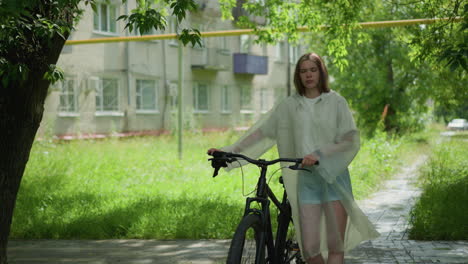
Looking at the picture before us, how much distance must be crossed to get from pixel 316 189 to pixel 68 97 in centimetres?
2209

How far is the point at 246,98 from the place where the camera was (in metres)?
38.8

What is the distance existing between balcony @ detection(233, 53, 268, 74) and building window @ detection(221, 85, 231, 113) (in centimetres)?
121

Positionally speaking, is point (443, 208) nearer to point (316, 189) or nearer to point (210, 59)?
point (316, 189)

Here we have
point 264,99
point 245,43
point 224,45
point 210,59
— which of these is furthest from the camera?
point 264,99

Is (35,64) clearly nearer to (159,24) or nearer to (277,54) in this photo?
(159,24)

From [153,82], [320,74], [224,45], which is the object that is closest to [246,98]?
[224,45]

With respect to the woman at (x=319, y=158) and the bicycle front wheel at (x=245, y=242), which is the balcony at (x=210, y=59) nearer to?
the woman at (x=319, y=158)

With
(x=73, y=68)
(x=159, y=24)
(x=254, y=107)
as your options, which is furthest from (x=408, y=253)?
(x=254, y=107)

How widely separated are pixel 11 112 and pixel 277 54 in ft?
123

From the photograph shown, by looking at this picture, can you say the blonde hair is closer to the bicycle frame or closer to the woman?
the woman

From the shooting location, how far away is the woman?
14.1 feet

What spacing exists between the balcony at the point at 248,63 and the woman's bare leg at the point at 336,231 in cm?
3262

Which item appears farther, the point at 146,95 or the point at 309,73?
the point at 146,95

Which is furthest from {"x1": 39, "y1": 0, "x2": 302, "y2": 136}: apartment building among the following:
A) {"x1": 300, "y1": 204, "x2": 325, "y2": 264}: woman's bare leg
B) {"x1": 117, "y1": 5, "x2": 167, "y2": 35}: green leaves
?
{"x1": 300, "y1": 204, "x2": 325, "y2": 264}: woman's bare leg
